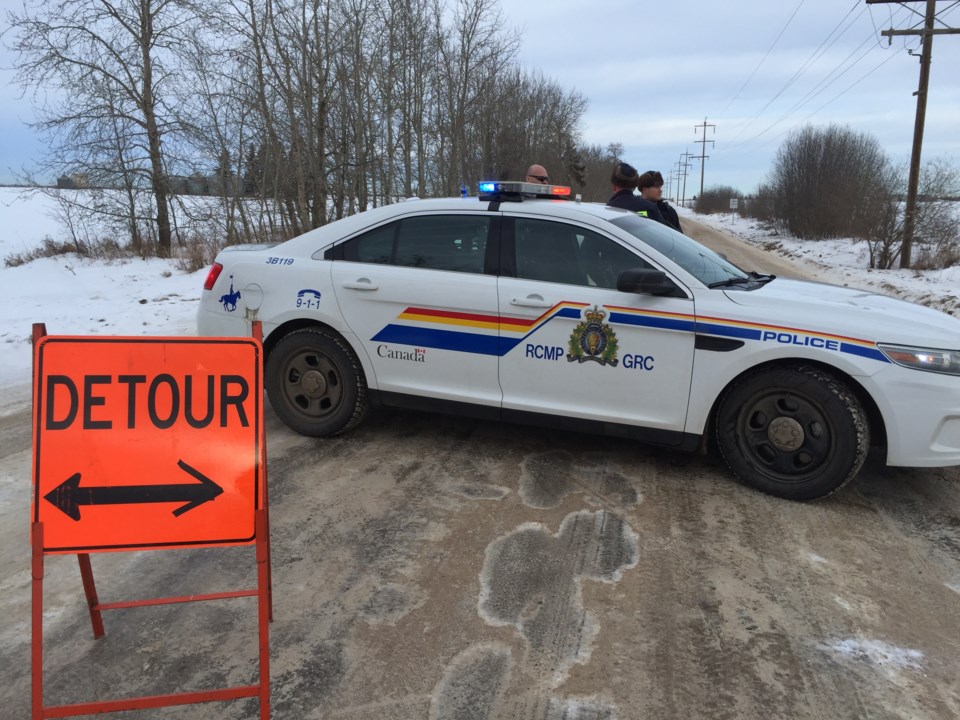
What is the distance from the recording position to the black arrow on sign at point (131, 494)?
2227 mm

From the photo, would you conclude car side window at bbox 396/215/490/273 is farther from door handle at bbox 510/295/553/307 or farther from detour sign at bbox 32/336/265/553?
detour sign at bbox 32/336/265/553

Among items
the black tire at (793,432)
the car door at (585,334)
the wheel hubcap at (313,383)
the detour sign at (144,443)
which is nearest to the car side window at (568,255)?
the car door at (585,334)

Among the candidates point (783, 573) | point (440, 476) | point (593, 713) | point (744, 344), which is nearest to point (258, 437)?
point (593, 713)

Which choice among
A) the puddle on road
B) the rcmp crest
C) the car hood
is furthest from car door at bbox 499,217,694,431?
the puddle on road

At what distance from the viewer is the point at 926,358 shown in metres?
3.50

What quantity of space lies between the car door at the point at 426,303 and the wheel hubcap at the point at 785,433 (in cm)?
164

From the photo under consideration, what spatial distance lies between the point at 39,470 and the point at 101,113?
54.4ft

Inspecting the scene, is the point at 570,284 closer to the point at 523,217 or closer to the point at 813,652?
the point at 523,217

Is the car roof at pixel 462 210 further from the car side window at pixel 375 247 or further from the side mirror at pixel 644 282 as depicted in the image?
the side mirror at pixel 644 282

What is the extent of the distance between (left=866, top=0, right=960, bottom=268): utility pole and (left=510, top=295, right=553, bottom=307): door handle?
17.3m

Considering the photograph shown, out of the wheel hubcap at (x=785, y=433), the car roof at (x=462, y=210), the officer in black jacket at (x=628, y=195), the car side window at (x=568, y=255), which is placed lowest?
the wheel hubcap at (x=785, y=433)

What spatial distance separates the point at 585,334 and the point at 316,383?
1.96m

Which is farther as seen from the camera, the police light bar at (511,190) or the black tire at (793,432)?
the police light bar at (511,190)

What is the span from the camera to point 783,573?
3.12 metres
